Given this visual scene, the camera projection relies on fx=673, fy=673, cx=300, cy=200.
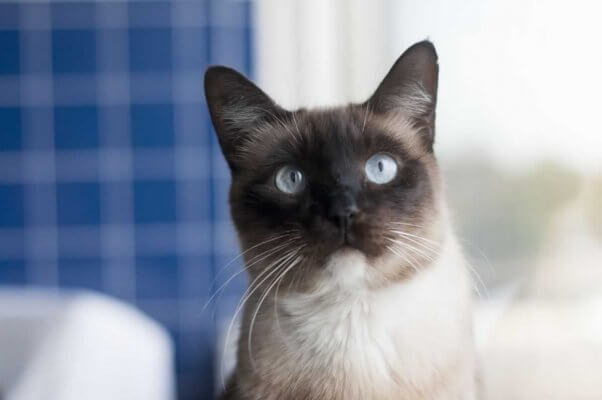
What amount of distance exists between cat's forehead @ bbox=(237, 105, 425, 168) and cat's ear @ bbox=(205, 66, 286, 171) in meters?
0.02

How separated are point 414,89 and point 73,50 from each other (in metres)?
1.64

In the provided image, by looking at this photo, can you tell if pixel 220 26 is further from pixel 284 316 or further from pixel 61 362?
pixel 284 316

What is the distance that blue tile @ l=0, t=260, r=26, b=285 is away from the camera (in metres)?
2.27

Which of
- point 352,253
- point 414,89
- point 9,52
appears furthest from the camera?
point 9,52

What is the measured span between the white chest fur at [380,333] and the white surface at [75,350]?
0.58 m

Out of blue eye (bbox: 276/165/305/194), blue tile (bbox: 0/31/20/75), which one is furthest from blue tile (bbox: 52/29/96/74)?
blue eye (bbox: 276/165/305/194)

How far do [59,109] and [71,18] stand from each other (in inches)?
11.9

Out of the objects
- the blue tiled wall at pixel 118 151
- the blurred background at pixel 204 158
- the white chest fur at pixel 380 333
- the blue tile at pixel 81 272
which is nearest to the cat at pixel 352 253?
Answer: the white chest fur at pixel 380 333

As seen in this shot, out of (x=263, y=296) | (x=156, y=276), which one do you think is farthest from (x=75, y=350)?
(x=156, y=276)

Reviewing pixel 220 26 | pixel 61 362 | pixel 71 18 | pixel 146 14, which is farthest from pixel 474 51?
pixel 71 18

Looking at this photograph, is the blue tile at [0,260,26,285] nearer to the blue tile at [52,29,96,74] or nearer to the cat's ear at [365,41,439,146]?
the blue tile at [52,29,96,74]

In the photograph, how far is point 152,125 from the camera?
2246 mm

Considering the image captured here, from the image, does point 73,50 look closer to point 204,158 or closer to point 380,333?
point 204,158

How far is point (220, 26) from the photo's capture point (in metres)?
2.22
